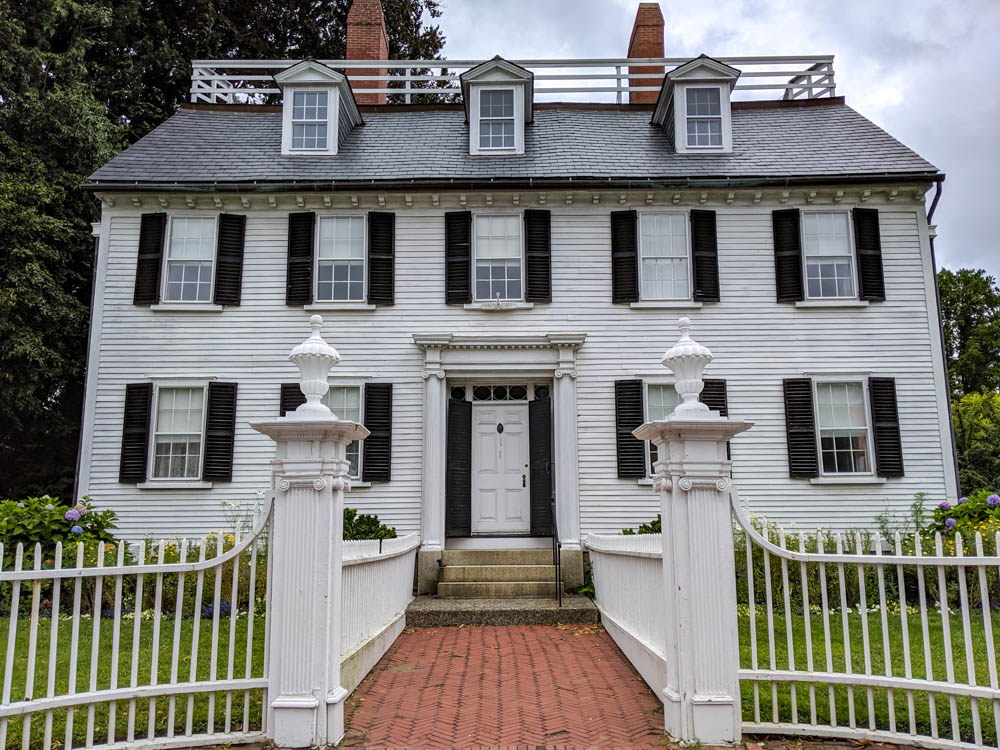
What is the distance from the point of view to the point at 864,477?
11469 millimetres

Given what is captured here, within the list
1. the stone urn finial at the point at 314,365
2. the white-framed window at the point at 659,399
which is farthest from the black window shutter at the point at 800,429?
the stone urn finial at the point at 314,365

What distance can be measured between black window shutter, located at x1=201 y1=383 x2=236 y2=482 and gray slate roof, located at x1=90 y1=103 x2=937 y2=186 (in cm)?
358

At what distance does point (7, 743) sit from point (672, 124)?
1311cm

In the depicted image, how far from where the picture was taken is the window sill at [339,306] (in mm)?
12039

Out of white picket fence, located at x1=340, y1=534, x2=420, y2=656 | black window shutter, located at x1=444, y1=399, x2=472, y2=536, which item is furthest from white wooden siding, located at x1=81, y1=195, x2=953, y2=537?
white picket fence, located at x1=340, y1=534, x2=420, y2=656

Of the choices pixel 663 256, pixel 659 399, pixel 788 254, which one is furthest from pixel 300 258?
pixel 788 254

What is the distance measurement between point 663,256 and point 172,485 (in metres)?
8.76

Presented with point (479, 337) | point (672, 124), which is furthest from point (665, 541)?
point (672, 124)

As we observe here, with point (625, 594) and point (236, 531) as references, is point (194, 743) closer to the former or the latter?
point (625, 594)

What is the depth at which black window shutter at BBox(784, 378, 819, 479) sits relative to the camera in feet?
37.8

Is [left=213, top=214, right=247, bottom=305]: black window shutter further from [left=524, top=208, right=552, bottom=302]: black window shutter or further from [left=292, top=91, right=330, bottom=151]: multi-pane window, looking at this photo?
[left=524, top=208, right=552, bottom=302]: black window shutter

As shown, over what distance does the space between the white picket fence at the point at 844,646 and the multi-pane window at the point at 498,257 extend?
478cm

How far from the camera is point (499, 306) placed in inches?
472

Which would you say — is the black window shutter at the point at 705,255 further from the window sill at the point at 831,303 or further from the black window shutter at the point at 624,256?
the window sill at the point at 831,303
